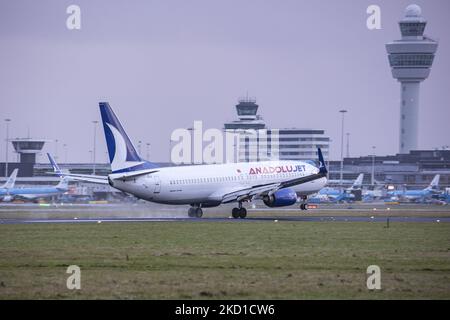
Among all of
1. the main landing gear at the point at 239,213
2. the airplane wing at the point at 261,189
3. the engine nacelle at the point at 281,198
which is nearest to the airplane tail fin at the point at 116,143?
the airplane wing at the point at 261,189

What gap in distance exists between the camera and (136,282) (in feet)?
116

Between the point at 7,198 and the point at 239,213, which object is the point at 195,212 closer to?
the point at 239,213

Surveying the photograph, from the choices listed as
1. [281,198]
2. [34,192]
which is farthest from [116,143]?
[34,192]

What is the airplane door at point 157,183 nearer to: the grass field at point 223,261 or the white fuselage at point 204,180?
the white fuselage at point 204,180

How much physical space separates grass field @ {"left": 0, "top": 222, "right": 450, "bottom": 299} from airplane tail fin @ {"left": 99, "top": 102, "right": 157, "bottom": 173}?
39.8ft

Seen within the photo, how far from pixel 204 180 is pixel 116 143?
10.3 metres

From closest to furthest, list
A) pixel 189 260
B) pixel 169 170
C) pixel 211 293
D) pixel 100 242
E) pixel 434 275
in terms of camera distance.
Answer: pixel 211 293
pixel 434 275
pixel 189 260
pixel 100 242
pixel 169 170

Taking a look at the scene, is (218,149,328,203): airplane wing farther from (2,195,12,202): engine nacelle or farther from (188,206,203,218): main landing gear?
(2,195,12,202): engine nacelle

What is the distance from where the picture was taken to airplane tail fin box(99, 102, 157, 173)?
79.0 meters

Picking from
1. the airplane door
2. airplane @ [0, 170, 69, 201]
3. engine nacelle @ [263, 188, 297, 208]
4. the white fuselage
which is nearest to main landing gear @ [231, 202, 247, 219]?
the white fuselage

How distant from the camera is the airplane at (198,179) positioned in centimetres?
7956

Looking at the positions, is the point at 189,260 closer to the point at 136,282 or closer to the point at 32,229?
the point at 136,282
